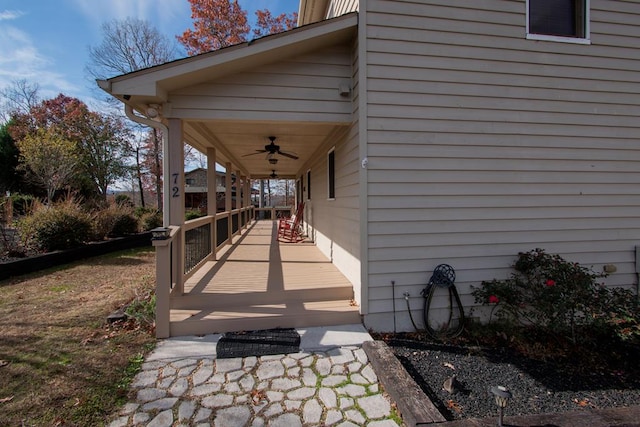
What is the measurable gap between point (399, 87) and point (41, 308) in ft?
17.6

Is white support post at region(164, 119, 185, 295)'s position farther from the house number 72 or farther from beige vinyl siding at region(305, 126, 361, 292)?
beige vinyl siding at region(305, 126, 361, 292)

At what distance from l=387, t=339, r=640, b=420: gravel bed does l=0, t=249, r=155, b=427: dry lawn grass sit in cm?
241

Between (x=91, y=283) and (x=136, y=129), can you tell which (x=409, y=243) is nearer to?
(x=91, y=283)

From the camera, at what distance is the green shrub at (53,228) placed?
22.0 feet

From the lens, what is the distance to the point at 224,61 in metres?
3.19

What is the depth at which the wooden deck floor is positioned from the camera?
328 centimetres

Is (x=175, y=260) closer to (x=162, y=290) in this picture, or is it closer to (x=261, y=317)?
(x=162, y=290)

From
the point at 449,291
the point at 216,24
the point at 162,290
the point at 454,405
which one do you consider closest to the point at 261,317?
the point at 162,290

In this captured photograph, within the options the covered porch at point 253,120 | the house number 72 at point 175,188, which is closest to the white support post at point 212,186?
the covered porch at point 253,120

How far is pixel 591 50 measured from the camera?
12.3 ft

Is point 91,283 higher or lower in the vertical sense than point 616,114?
lower

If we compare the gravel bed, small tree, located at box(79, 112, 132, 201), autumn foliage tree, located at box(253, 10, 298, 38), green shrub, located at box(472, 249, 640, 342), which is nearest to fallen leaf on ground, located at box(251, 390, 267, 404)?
the gravel bed

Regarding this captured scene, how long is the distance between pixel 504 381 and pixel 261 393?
2037 mm

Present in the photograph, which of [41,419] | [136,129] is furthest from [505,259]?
[136,129]
